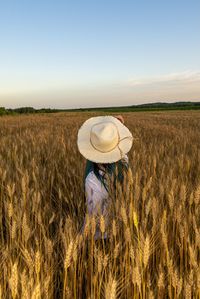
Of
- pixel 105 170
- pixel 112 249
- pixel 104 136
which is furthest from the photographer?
pixel 105 170

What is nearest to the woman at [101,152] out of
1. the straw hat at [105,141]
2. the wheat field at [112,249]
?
the straw hat at [105,141]

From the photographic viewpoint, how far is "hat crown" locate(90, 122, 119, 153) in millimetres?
2086

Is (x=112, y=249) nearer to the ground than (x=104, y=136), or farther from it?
nearer to the ground

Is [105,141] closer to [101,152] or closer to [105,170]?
[101,152]

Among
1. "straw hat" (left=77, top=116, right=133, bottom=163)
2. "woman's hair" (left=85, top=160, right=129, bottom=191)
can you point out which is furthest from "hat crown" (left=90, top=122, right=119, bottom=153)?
"woman's hair" (left=85, top=160, right=129, bottom=191)

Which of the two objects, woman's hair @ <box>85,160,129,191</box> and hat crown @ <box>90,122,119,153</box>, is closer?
hat crown @ <box>90,122,119,153</box>

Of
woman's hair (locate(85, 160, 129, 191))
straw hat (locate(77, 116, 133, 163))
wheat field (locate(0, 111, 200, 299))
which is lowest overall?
wheat field (locate(0, 111, 200, 299))

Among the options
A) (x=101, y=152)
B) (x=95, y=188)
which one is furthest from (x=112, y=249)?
(x=101, y=152)

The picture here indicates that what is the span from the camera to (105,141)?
2086mm

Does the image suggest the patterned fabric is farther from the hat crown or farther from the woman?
the hat crown

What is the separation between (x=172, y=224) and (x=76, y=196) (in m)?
1.02

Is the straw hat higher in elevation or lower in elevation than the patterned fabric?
higher

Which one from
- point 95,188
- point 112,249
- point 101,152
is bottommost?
point 112,249

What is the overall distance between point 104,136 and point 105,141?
0.09 feet
